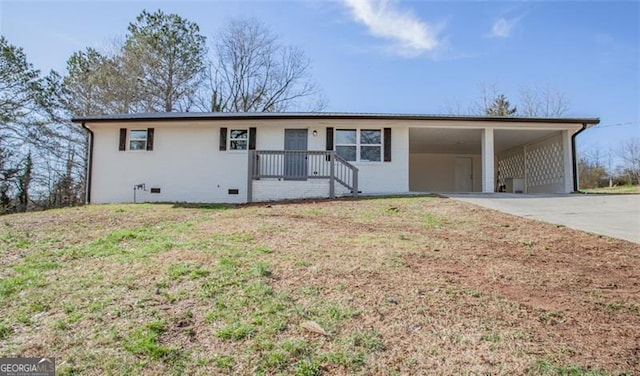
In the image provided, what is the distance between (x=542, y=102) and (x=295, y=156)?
74.8 ft

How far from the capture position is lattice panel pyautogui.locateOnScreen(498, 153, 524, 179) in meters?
16.4

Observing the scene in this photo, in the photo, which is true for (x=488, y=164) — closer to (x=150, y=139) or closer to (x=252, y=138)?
(x=252, y=138)

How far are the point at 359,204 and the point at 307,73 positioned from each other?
19280 mm

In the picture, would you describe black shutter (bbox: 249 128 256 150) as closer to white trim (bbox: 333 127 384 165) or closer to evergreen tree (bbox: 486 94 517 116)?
white trim (bbox: 333 127 384 165)

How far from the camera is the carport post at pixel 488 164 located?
12.0 metres

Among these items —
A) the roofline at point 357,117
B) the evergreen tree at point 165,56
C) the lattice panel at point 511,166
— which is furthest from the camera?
the evergreen tree at point 165,56

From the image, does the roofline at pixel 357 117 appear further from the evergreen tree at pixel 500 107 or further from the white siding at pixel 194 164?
the evergreen tree at pixel 500 107

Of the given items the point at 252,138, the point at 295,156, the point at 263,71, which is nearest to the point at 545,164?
the point at 295,156

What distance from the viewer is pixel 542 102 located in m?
26.6

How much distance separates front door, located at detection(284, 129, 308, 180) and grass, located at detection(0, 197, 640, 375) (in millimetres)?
6256

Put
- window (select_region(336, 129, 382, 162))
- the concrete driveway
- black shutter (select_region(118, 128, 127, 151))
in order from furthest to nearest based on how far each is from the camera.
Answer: black shutter (select_region(118, 128, 127, 151)) → window (select_region(336, 129, 382, 162)) → the concrete driveway

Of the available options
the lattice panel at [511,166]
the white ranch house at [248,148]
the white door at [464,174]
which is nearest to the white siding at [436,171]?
the white door at [464,174]

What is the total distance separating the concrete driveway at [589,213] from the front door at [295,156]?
5.22 meters

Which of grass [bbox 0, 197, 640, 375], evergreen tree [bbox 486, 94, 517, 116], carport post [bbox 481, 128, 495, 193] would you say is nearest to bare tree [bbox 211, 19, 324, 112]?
evergreen tree [bbox 486, 94, 517, 116]
